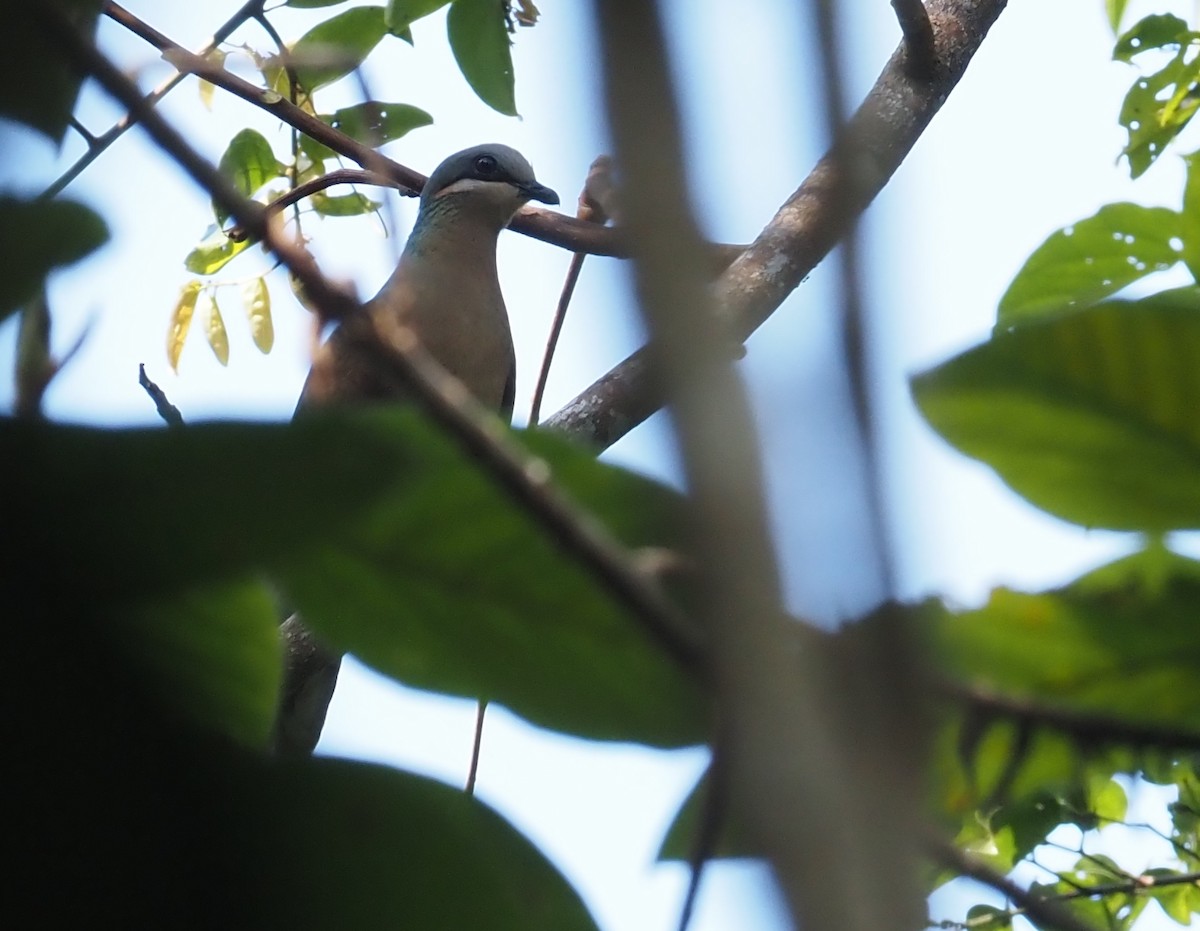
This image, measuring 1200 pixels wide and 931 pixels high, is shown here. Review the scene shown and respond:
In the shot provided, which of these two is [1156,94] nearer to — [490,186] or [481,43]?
[481,43]

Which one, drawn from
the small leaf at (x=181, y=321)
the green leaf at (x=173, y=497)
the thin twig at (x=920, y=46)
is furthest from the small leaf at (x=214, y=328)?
the green leaf at (x=173, y=497)

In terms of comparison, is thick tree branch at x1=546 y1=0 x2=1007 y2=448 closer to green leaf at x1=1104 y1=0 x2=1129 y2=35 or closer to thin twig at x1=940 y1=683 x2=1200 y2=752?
green leaf at x1=1104 y1=0 x2=1129 y2=35

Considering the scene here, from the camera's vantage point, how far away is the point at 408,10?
2154 mm

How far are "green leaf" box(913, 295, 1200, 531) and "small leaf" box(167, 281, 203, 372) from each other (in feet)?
8.57

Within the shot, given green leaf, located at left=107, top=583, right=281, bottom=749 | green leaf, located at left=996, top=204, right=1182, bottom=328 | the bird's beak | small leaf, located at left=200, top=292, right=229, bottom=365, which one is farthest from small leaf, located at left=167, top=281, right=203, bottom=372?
green leaf, located at left=107, top=583, right=281, bottom=749

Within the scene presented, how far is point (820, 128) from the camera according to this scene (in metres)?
0.35

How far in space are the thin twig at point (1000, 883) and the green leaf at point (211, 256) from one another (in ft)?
8.27

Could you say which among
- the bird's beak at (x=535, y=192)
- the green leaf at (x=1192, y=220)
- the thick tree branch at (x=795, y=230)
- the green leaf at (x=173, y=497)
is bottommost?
the green leaf at (x=173, y=497)

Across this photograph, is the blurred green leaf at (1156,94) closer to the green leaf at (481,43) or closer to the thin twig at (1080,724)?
the green leaf at (481,43)

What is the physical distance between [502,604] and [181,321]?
103 inches

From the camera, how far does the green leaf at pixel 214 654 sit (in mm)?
419

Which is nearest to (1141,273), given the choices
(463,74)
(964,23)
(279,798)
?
(279,798)

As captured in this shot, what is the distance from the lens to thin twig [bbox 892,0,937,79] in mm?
2371

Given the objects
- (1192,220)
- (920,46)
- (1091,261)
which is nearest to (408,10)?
(920,46)
